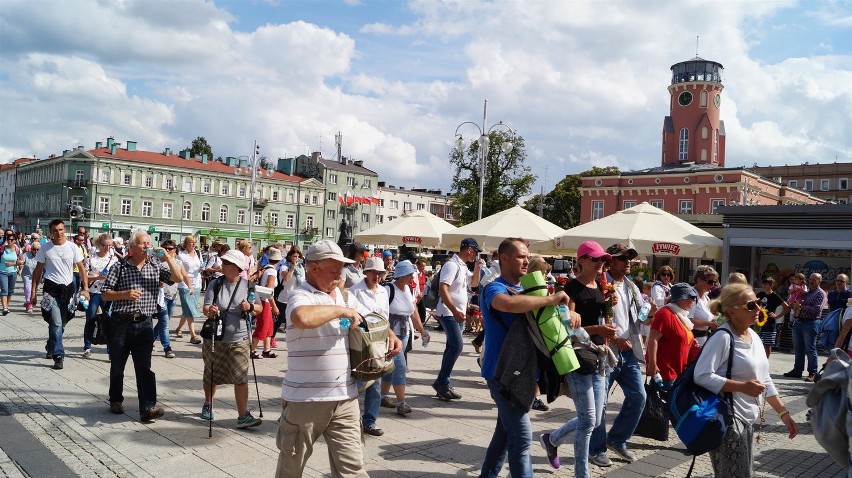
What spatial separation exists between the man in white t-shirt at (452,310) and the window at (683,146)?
6521cm

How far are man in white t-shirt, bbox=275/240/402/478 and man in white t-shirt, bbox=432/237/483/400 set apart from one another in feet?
12.7

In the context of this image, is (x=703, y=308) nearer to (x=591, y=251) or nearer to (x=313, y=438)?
(x=591, y=251)

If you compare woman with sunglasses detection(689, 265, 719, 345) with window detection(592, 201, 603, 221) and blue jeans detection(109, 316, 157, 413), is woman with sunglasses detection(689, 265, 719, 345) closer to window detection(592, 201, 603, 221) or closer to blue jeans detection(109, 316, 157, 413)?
blue jeans detection(109, 316, 157, 413)

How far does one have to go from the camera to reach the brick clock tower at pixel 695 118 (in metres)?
67.1

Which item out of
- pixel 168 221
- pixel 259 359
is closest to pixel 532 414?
pixel 259 359

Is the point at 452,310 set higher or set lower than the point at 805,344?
higher

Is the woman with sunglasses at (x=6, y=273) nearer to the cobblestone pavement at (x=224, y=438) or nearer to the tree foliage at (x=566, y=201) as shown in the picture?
the cobblestone pavement at (x=224, y=438)

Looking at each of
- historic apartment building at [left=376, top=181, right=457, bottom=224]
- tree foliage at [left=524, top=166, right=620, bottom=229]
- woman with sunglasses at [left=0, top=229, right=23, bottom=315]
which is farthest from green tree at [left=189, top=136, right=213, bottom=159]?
woman with sunglasses at [left=0, top=229, right=23, bottom=315]

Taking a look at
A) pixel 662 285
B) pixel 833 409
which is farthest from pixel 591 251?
pixel 662 285

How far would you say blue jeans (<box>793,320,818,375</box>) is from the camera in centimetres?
1165

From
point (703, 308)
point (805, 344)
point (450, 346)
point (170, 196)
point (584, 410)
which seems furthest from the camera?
point (170, 196)

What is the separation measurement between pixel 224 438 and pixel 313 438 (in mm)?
2551

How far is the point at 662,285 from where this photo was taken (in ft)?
38.0

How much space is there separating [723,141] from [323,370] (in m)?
73.9
